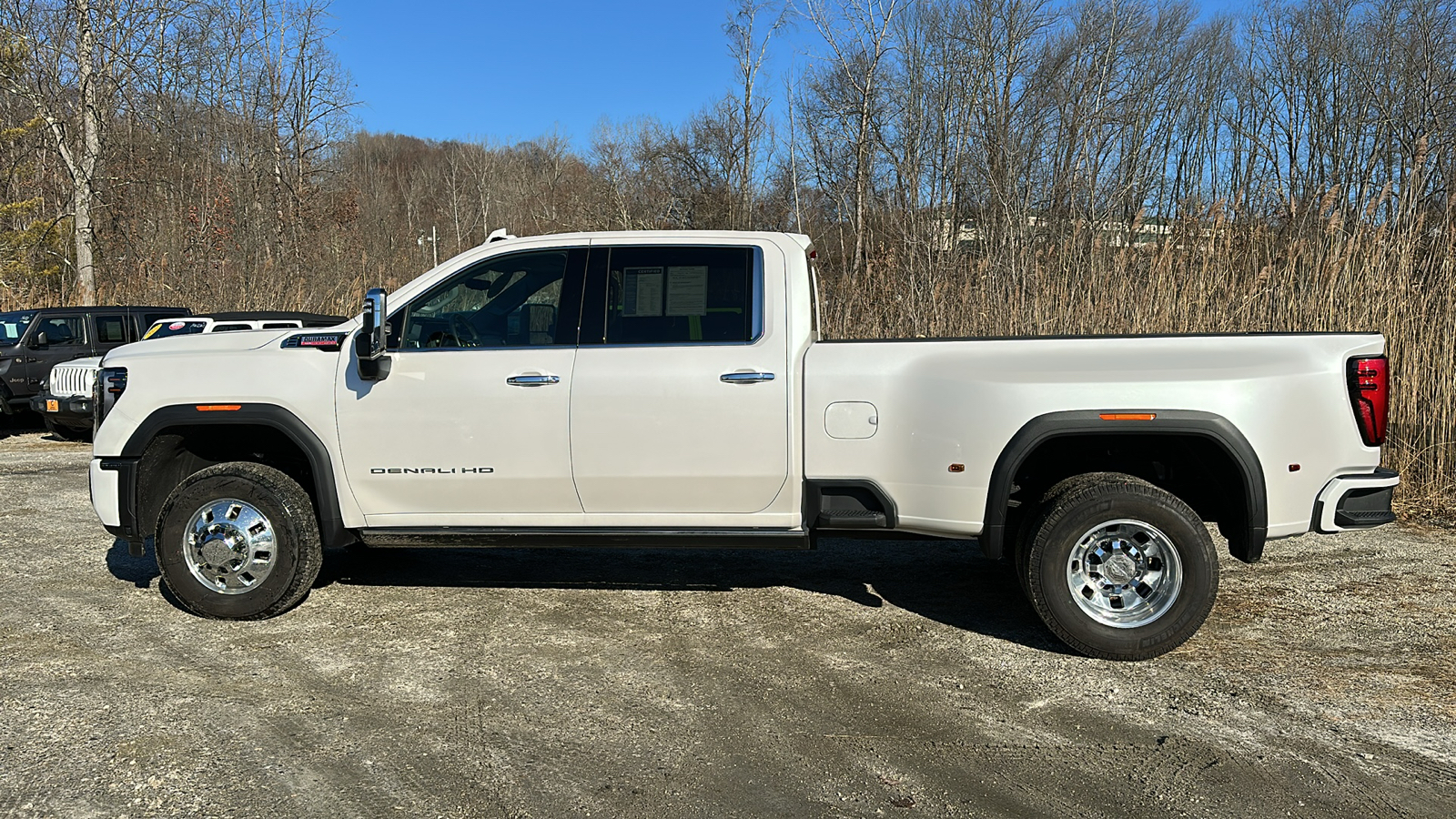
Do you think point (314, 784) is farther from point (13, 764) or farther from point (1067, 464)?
point (1067, 464)

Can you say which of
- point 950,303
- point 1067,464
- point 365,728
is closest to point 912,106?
point 950,303

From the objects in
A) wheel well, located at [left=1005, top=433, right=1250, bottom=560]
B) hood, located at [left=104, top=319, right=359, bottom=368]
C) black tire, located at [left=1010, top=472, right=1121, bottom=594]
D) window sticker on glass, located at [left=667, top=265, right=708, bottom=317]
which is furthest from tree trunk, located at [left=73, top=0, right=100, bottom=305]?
black tire, located at [left=1010, top=472, right=1121, bottom=594]

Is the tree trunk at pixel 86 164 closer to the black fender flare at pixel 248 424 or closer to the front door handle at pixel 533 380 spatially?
the black fender flare at pixel 248 424

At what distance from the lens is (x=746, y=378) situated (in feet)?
15.7

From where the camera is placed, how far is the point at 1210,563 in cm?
453

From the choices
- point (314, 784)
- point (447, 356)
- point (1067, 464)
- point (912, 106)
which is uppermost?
point (912, 106)

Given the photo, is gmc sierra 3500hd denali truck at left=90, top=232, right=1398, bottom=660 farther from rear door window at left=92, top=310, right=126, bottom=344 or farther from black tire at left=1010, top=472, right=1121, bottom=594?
rear door window at left=92, top=310, right=126, bottom=344

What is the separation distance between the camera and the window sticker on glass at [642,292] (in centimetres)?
500

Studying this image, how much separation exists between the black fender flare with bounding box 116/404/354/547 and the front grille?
24.5 ft

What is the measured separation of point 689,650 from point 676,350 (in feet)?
4.66

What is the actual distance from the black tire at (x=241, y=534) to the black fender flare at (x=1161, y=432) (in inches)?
134

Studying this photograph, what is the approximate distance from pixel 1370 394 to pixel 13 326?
15205 mm

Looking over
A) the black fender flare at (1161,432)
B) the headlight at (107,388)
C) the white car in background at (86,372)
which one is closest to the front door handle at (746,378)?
the black fender flare at (1161,432)

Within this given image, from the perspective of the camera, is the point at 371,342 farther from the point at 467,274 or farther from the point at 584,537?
the point at 584,537
